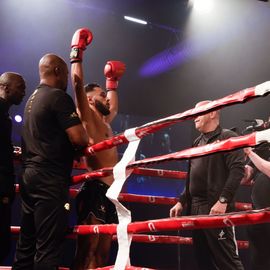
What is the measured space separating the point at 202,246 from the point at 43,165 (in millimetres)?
1082

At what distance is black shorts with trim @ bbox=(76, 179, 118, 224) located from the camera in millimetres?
2217

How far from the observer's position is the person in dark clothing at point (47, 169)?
6.20 feet

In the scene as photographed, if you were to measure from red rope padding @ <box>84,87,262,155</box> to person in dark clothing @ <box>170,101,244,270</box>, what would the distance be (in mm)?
633

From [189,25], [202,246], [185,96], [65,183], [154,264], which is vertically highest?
[189,25]

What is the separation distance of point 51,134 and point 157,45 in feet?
11.3

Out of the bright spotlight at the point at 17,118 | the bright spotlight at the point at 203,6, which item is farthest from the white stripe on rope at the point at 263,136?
the bright spotlight at the point at 203,6

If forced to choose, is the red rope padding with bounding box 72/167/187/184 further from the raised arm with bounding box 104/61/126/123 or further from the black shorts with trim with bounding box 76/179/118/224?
the raised arm with bounding box 104/61/126/123

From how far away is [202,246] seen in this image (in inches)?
99.4

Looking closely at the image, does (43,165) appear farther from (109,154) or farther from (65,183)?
(109,154)

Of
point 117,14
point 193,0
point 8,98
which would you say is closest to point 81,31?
point 8,98

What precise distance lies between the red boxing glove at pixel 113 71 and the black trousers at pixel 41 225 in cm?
119

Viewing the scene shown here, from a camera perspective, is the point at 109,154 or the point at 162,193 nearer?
the point at 109,154

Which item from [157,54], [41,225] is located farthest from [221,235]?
[157,54]

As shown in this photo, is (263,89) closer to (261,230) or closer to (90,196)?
(90,196)
